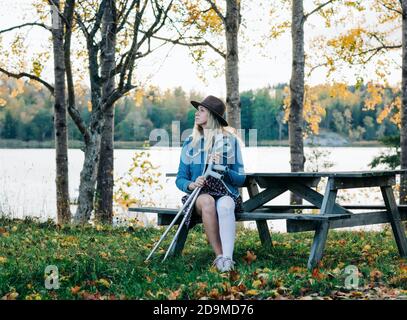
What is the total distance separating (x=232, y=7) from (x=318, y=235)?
272 inches

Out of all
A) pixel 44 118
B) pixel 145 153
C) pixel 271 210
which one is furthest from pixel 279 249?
pixel 44 118

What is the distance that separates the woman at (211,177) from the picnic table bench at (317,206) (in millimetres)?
254

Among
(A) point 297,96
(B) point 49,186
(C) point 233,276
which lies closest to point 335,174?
(C) point 233,276

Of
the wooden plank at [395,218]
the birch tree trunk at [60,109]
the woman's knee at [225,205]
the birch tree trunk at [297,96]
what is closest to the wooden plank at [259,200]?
the woman's knee at [225,205]

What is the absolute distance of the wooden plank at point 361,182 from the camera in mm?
7020

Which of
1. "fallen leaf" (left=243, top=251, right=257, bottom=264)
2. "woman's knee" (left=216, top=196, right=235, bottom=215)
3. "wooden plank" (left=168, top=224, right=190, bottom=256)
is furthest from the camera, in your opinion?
"wooden plank" (left=168, top=224, right=190, bottom=256)

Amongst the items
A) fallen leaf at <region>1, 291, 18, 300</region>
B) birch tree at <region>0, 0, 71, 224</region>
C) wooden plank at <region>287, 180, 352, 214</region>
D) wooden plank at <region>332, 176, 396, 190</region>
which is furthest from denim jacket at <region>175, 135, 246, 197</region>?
birch tree at <region>0, 0, 71, 224</region>

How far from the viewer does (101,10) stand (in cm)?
1116

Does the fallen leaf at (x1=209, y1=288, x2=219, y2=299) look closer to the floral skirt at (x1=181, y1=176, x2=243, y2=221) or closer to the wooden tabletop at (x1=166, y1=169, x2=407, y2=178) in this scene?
the floral skirt at (x1=181, y1=176, x2=243, y2=221)

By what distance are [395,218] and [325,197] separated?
3.85 ft

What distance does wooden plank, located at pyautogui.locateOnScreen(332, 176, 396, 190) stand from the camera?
7020mm

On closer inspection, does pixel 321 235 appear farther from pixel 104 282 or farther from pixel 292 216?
pixel 104 282

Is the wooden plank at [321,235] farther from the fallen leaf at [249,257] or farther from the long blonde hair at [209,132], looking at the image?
the long blonde hair at [209,132]

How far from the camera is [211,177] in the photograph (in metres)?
6.95
